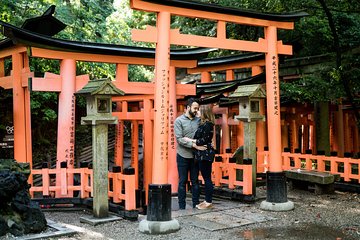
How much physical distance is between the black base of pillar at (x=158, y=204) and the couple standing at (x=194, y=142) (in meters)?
1.10

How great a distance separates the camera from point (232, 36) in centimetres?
1565

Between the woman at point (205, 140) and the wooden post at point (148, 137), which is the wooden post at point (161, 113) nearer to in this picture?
the woman at point (205, 140)

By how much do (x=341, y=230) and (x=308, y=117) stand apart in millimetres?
9377

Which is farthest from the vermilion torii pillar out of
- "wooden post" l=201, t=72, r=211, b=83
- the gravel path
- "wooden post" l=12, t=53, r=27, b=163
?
"wooden post" l=201, t=72, r=211, b=83

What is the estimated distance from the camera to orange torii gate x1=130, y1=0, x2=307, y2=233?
690 centimetres

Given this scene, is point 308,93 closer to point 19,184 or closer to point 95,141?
point 95,141

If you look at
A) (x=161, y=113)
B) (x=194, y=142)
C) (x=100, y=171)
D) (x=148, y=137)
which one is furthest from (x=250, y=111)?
(x=100, y=171)

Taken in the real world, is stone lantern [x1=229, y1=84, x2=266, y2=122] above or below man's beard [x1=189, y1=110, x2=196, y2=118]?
above

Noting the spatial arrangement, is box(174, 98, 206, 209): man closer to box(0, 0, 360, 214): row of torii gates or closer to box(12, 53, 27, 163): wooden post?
box(0, 0, 360, 214): row of torii gates

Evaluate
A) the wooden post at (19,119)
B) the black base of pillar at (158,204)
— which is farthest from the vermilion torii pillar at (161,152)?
the wooden post at (19,119)

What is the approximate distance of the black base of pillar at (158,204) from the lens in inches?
265

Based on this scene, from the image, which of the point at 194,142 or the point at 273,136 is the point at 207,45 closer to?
the point at 194,142

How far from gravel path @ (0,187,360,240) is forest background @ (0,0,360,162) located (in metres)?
3.12

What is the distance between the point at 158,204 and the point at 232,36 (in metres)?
10.2
